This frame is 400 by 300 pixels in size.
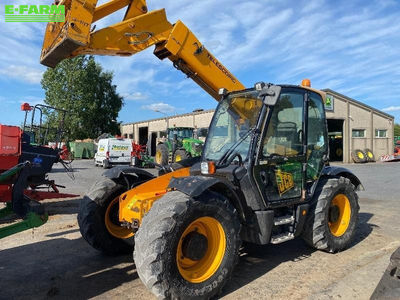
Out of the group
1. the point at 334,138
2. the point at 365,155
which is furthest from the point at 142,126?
the point at 365,155

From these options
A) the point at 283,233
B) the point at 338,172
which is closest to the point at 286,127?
the point at 283,233

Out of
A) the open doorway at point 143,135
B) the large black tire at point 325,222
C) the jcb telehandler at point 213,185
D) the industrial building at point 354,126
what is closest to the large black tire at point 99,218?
the jcb telehandler at point 213,185

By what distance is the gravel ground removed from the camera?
393 centimetres

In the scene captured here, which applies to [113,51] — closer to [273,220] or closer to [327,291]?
[273,220]

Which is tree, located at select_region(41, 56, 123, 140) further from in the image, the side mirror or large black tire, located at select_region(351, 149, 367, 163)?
the side mirror

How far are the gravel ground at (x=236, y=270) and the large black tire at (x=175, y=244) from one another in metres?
0.37

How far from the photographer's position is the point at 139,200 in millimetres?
4227

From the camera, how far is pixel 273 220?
173 inches

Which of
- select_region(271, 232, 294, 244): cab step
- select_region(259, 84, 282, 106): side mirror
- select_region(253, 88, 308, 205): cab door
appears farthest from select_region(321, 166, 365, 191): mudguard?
select_region(259, 84, 282, 106): side mirror

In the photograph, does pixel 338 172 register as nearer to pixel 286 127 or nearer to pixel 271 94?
pixel 286 127

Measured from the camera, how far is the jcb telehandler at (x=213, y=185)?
3.59 meters

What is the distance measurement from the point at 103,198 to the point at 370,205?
7.22 meters

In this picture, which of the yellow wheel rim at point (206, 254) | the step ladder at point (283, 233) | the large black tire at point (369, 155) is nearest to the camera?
the yellow wheel rim at point (206, 254)

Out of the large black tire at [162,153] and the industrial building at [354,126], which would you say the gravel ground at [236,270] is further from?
the industrial building at [354,126]
